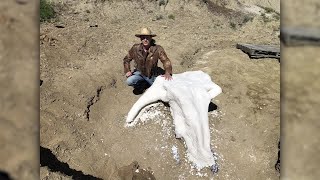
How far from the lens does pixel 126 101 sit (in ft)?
23.4

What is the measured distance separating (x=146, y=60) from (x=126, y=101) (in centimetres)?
82

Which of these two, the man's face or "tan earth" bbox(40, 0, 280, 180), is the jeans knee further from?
the man's face

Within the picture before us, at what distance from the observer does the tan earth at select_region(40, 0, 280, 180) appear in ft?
19.5

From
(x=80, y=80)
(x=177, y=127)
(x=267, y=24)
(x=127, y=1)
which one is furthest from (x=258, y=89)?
(x=127, y=1)

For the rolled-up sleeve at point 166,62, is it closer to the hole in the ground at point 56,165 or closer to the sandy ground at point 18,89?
the hole in the ground at point 56,165

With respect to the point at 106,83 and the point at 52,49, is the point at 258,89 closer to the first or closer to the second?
the point at 106,83

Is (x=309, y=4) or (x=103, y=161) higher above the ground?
(x=309, y=4)

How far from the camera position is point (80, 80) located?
7461 mm

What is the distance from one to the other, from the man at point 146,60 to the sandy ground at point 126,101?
1.44 ft

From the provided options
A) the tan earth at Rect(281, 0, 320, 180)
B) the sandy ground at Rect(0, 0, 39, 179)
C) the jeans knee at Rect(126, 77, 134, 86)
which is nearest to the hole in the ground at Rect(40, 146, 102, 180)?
the jeans knee at Rect(126, 77, 134, 86)

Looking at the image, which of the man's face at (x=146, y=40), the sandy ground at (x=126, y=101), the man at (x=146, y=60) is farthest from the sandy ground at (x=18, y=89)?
the man's face at (x=146, y=40)

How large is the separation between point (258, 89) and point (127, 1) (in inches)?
263

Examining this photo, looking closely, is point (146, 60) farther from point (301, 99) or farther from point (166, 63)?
point (301, 99)

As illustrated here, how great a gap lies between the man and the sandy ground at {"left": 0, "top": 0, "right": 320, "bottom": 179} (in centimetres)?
44
